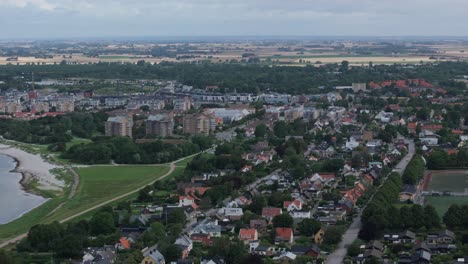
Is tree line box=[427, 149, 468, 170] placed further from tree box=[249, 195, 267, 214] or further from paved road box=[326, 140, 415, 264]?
tree box=[249, 195, 267, 214]

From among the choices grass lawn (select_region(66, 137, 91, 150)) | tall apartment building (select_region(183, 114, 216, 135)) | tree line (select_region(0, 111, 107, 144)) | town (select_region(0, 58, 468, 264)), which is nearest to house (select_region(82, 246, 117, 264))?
town (select_region(0, 58, 468, 264))

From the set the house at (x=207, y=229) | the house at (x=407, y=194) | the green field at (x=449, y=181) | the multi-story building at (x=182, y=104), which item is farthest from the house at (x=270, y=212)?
the multi-story building at (x=182, y=104)

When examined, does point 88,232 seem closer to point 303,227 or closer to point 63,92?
point 303,227

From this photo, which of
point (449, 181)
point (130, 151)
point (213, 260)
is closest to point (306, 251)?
point (213, 260)

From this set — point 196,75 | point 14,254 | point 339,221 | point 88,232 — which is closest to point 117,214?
point 88,232

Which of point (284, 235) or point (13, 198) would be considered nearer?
point (284, 235)

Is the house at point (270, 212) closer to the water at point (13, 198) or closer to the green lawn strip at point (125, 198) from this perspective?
the green lawn strip at point (125, 198)

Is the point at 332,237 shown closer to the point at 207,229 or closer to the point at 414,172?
the point at 207,229
